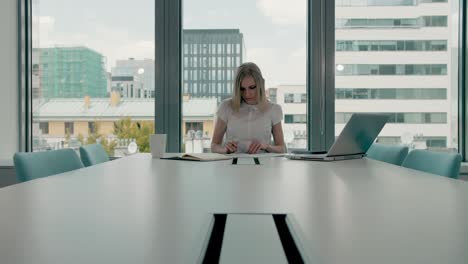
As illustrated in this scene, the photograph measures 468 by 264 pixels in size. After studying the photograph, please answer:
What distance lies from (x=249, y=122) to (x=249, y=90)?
248mm

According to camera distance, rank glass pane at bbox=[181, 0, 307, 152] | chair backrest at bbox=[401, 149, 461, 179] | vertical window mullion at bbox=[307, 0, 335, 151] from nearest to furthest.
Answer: chair backrest at bbox=[401, 149, 461, 179], vertical window mullion at bbox=[307, 0, 335, 151], glass pane at bbox=[181, 0, 307, 152]

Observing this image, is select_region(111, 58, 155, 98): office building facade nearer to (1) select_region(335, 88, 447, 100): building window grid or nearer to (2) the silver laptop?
(1) select_region(335, 88, 447, 100): building window grid

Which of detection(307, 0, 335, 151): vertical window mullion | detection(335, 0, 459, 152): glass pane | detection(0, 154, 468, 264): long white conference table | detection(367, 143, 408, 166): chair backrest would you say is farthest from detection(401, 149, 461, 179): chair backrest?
detection(335, 0, 459, 152): glass pane

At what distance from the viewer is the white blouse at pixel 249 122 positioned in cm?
312

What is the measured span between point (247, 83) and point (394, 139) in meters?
1.65

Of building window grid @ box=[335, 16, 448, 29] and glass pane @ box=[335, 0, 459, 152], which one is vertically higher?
building window grid @ box=[335, 16, 448, 29]

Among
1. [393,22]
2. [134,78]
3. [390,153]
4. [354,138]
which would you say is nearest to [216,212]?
[354,138]

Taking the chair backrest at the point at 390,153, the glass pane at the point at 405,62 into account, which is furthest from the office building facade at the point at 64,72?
the chair backrest at the point at 390,153

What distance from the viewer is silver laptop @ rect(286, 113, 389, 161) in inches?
75.9

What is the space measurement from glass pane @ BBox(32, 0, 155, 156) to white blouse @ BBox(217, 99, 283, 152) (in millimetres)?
1008

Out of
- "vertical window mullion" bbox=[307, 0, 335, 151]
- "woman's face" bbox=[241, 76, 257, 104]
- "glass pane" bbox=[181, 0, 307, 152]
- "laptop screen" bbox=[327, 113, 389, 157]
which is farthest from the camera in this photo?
"glass pane" bbox=[181, 0, 307, 152]

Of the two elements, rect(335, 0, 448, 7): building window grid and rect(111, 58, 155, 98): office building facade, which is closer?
rect(335, 0, 448, 7): building window grid

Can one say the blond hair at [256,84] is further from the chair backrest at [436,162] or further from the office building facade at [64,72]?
the office building facade at [64,72]

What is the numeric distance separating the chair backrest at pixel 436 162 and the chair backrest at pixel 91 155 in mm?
1707
